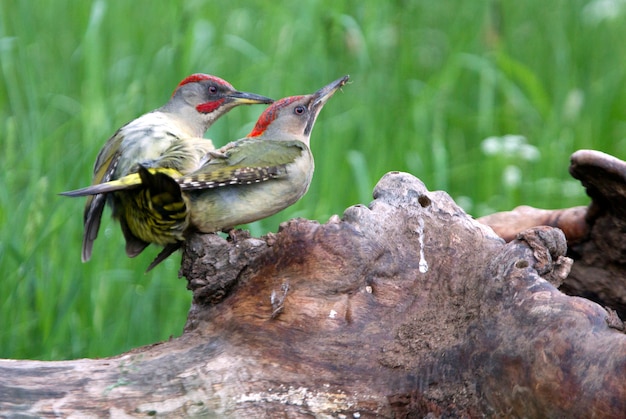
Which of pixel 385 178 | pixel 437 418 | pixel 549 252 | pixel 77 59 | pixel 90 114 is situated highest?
pixel 77 59

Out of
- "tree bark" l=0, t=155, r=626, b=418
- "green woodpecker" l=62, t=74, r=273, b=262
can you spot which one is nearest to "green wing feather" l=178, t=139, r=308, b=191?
"green woodpecker" l=62, t=74, r=273, b=262

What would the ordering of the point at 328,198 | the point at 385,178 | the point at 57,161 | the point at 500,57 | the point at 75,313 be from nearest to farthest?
1. the point at 385,178
2. the point at 75,313
3. the point at 57,161
4. the point at 328,198
5. the point at 500,57

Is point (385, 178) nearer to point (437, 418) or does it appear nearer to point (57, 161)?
point (437, 418)

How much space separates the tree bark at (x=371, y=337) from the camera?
249cm

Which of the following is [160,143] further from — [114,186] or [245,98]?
[114,186]

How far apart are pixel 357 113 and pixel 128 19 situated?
1539mm

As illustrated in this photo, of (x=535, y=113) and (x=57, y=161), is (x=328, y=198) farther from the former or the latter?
(x=535, y=113)

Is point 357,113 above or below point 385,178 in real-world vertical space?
above

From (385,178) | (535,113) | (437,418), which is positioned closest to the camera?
(437,418)

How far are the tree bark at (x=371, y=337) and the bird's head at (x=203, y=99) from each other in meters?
1.41

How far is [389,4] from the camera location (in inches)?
237

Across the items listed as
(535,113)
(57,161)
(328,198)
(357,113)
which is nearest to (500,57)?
(535,113)

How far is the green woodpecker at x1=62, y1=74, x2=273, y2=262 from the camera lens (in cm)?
373

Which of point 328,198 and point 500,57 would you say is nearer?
point 328,198
